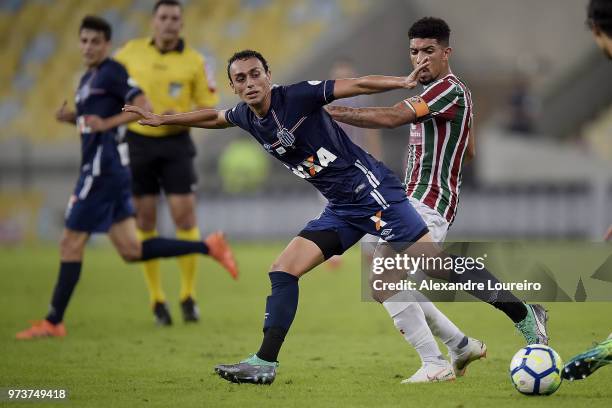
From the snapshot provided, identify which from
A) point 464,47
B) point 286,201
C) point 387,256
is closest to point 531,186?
point 286,201

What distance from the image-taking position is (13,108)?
2323 centimetres

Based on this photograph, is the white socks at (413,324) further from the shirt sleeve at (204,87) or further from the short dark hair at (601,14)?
the shirt sleeve at (204,87)

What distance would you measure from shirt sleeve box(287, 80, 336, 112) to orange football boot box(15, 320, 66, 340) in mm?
3511

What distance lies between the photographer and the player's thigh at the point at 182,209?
9.35 metres

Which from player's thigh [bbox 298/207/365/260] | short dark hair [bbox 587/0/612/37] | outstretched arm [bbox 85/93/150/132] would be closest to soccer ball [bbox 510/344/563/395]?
player's thigh [bbox 298/207/365/260]

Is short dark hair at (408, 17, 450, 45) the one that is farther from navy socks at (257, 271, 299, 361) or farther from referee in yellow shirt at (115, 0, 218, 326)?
referee in yellow shirt at (115, 0, 218, 326)

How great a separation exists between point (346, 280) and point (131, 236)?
502 cm

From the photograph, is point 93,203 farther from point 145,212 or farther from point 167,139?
point 167,139

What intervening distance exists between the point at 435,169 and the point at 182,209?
148 inches

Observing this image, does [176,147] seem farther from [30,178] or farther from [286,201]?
[30,178]

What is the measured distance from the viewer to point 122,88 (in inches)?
332

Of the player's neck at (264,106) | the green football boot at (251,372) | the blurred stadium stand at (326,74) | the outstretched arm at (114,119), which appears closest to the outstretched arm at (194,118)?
the player's neck at (264,106)

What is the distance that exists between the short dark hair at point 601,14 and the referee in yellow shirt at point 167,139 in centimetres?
486

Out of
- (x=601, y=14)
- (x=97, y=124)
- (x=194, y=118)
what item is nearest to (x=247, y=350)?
(x=194, y=118)
